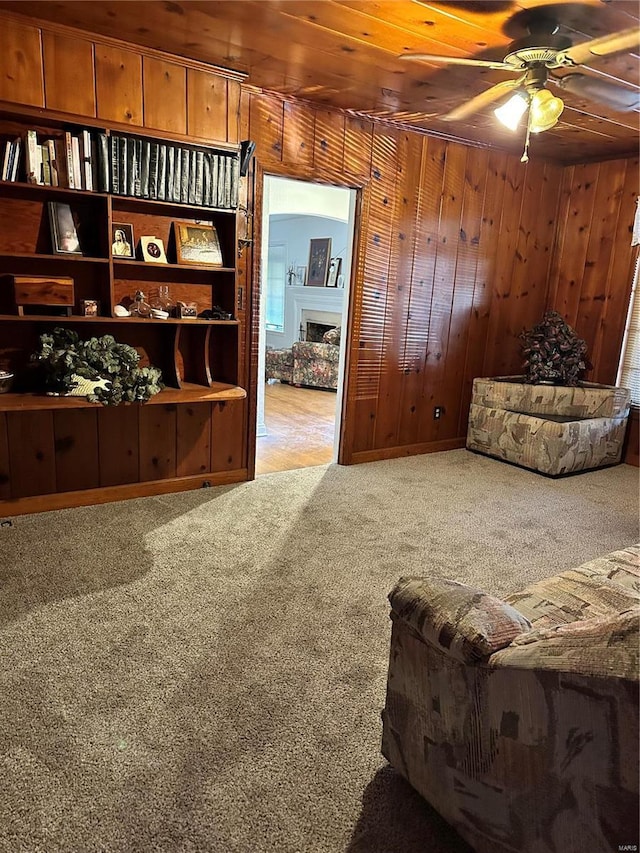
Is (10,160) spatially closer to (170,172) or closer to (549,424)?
(170,172)

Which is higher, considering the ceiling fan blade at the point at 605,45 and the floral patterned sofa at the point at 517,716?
the ceiling fan blade at the point at 605,45

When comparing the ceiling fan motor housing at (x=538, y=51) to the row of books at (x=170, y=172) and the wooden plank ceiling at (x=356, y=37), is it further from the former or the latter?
the row of books at (x=170, y=172)

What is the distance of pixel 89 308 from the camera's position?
3.00 m

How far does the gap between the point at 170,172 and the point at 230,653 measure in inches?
91.8

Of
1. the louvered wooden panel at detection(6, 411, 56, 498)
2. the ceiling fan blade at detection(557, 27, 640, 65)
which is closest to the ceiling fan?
the ceiling fan blade at detection(557, 27, 640, 65)

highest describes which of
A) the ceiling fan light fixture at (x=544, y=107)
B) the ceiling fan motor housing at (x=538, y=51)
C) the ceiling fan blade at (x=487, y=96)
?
the ceiling fan motor housing at (x=538, y=51)

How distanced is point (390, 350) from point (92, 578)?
8.86 ft

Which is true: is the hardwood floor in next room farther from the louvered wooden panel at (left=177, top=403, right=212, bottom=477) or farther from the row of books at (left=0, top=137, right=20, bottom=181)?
the row of books at (left=0, top=137, right=20, bottom=181)

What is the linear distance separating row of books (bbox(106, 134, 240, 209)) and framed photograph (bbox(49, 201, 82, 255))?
259 millimetres

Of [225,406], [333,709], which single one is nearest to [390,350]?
[225,406]

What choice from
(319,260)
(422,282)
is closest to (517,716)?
(422,282)

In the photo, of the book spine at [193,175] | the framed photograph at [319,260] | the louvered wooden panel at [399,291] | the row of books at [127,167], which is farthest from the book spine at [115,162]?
the framed photograph at [319,260]

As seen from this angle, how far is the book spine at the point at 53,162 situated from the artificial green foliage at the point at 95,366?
2.29 ft

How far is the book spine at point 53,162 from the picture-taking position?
2727 millimetres
